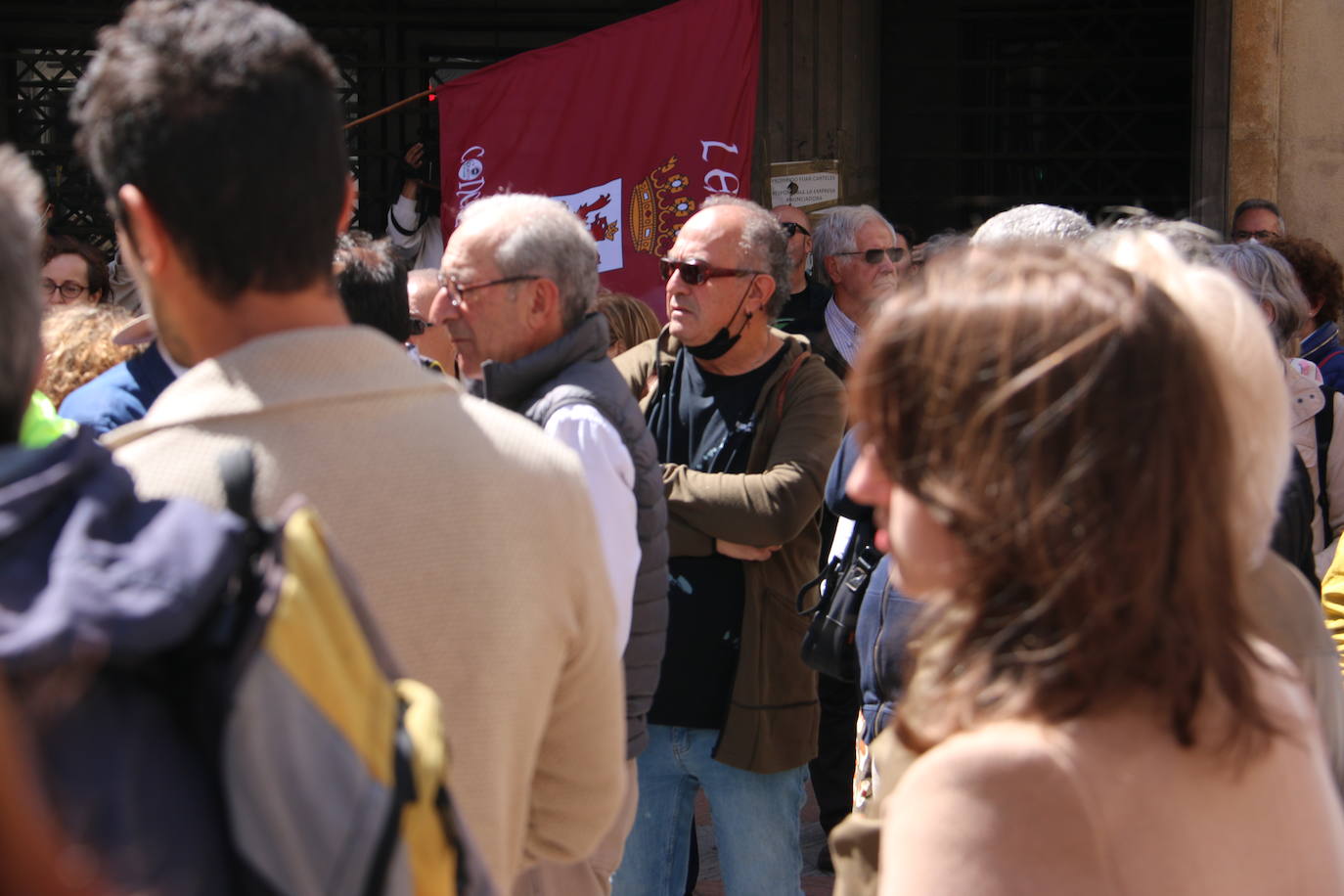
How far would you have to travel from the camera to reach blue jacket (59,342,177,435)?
257cm

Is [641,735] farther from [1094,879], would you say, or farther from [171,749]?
[171,749]

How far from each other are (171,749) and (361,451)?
1.94 ft

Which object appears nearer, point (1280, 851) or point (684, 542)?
point (1280, 851)

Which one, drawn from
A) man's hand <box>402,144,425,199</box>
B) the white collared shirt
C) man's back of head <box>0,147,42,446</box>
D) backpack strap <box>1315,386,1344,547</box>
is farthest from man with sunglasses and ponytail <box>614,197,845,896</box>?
man's hand <box>402,144,425,199</box>

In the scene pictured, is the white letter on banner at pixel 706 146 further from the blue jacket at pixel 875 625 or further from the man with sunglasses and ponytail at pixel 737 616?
the blue jacket at pixel 875 625

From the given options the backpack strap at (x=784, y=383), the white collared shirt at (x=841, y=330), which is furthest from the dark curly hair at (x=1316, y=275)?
the backpack strap at (x=784, y=383)

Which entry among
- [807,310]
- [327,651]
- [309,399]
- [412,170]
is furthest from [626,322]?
[327,651]

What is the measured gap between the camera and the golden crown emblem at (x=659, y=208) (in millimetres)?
6375

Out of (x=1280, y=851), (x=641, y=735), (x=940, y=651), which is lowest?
(x=641, y=735)

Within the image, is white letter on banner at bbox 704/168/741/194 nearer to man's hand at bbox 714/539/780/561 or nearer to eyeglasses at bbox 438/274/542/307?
man's hand at bbox 714/539/780/561

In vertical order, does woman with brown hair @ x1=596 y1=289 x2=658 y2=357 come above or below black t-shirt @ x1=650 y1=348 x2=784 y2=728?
above

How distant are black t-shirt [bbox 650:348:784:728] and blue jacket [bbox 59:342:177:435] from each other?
1.38 meters

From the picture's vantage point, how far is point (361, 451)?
147 cm

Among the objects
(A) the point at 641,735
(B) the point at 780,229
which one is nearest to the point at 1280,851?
(A) the point at 641,735
